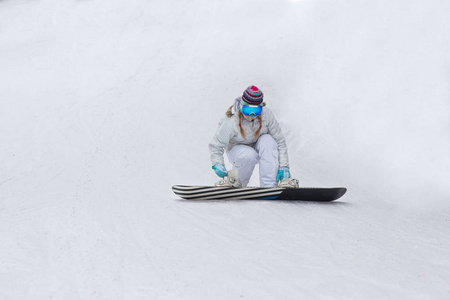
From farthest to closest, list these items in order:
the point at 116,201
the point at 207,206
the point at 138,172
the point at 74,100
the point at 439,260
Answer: the point at 74,100, the point at 138,172, the point at 116,201, the point at 207,206, the point at 439,260

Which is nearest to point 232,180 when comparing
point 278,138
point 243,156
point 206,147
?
point 243,156

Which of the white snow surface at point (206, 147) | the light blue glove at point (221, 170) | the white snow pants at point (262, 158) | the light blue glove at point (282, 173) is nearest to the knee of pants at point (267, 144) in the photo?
the white snow pants at point (262, 158)

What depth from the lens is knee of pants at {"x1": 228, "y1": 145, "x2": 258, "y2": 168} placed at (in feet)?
18.0

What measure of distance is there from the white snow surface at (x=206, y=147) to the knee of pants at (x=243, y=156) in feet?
1.87

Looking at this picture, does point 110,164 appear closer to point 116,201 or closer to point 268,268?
point 116,201

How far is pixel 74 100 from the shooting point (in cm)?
1127

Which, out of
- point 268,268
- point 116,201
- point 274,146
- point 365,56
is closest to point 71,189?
point 116,201

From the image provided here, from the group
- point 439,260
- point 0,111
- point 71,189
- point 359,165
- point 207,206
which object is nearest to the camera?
point 439,260

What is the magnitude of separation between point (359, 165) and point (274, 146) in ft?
10.5

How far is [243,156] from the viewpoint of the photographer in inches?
216

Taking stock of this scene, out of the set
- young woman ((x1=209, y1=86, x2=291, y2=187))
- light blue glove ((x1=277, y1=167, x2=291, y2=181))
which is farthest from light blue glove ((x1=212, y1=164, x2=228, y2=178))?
light blue glove ((x1=277, y1=167, x2=291, y2=181))

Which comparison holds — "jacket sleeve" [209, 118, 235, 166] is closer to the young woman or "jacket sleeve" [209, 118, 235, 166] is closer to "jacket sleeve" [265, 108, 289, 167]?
the young woman

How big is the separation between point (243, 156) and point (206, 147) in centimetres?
355

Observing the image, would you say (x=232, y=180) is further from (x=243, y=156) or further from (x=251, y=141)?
(x=251, y=141)
